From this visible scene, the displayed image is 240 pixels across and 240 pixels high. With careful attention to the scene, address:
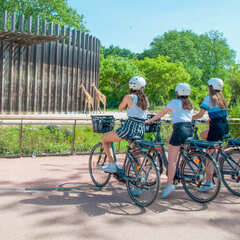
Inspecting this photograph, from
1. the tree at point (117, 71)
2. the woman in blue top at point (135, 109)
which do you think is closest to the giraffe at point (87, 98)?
the tree at point (117, 71)

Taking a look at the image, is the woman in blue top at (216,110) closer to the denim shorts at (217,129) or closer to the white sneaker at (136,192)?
the denim shorts at (217,129)

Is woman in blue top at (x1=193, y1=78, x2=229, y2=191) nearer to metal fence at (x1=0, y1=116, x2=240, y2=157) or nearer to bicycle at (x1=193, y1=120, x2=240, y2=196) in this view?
bicycle at (x1=193, y1=120, x2=240, y2=196)

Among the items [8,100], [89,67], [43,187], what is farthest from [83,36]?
[43,187]

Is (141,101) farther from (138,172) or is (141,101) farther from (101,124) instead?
(138,172)

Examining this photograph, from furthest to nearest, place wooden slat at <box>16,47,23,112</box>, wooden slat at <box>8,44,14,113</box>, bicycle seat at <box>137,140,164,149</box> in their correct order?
wooden slat at <box>16,47,23,112</box>
wooden slat at <box>8,44,14,113</box>
bicycle seat at <box>137,140,164,149</box>

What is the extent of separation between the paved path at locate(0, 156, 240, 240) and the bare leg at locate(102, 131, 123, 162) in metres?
0.62

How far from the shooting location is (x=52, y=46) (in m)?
27.9

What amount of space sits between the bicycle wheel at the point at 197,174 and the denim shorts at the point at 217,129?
0.62m

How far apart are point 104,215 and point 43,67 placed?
78.2 ft

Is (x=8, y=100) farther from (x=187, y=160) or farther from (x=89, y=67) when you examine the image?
(x=187, y=160)

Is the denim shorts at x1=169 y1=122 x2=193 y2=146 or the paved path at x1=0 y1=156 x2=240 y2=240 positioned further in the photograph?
the denim shorts at x1=169 y1=122 x2=193 y2=146

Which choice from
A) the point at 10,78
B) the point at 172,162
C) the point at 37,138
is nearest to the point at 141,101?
the point at 172,162

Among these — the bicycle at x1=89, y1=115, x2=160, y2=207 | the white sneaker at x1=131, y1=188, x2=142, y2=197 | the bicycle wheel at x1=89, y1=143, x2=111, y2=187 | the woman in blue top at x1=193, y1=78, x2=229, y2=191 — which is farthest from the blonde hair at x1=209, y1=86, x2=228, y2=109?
the bicycle wheel at x1=89, y1=143, x2=111, y2=187

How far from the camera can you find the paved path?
3.95 m
